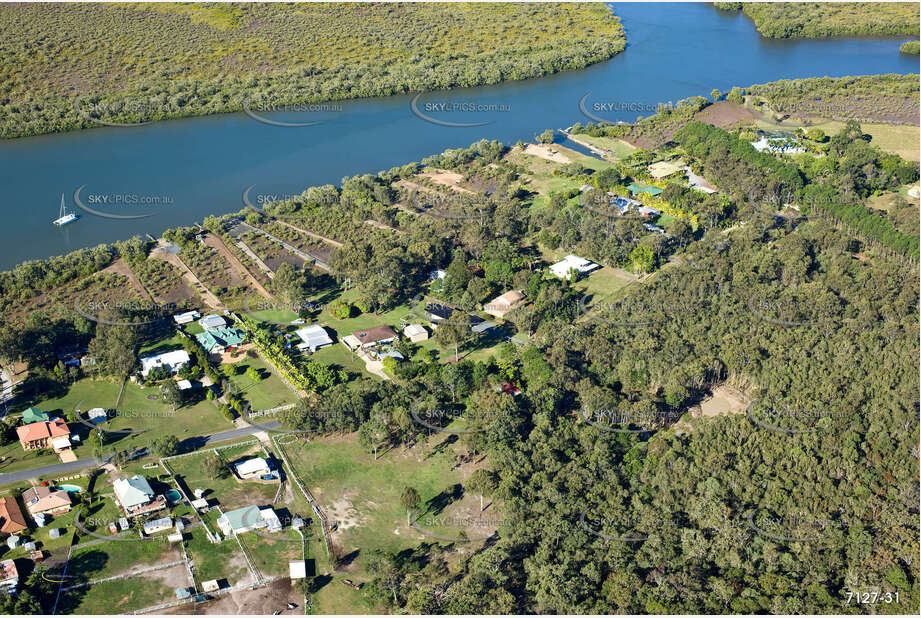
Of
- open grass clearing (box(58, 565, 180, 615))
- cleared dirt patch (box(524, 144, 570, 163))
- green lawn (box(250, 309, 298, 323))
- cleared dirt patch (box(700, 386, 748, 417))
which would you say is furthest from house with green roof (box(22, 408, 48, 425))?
cleared dirt patch (box(524, 144, 570, 163))

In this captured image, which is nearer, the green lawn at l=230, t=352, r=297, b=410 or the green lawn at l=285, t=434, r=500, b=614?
the green lawn at l=285, t=434, r=500, b=614

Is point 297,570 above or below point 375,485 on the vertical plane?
above

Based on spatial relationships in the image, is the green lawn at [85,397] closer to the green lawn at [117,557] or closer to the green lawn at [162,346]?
the green lawn at [162,346]

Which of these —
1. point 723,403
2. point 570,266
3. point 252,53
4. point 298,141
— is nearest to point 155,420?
point 570,266

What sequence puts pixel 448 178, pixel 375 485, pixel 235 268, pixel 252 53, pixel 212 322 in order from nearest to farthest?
1. pixel 375 485
2. pixel 212 322
3. pixel 235 268
4. pixel 448 178
5. pixel 252 53

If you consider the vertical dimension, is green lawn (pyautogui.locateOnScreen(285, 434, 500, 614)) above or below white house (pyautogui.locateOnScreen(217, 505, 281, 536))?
below

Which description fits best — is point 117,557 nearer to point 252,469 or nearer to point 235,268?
point 252,469

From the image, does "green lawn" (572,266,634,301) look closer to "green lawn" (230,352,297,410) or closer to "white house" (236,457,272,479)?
"green lawn" (230,352,297,410)
